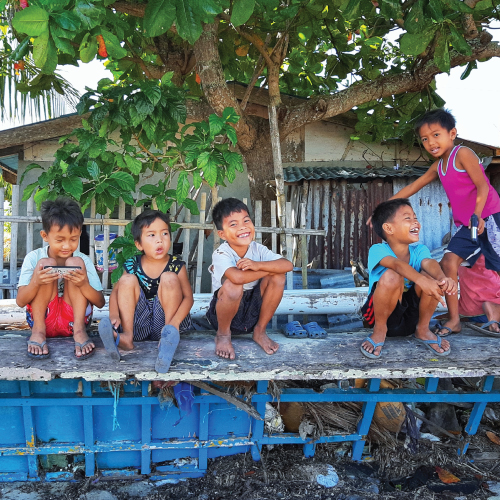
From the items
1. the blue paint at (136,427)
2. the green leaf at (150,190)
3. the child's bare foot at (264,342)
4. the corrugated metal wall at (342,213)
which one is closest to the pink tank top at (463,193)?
the blue paint at (136,427)

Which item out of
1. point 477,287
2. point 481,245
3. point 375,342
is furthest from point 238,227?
point 477,287

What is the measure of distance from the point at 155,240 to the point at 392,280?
4.72 feet

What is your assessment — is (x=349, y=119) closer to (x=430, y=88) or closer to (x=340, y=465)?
(x=430, y=88)

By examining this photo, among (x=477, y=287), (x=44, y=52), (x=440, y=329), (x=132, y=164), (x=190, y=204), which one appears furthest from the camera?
(x=190, y=204)

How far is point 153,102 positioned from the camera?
345 cm

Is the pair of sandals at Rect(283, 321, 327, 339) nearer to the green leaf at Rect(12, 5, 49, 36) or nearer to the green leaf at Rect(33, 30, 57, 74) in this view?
the green leaf at Rect(33, 30, 57, 74)

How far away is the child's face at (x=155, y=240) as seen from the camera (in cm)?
280

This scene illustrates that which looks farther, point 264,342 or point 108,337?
point 264,342

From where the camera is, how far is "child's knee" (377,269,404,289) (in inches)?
104

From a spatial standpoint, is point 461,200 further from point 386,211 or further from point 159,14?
point 159,14

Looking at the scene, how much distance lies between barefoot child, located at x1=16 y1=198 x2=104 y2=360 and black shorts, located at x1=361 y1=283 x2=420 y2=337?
169 cm

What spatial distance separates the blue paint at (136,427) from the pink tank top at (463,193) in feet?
3.56

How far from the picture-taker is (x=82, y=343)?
2578 mm

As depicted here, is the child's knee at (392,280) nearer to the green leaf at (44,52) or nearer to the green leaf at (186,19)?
the green leaf at (186,19)
